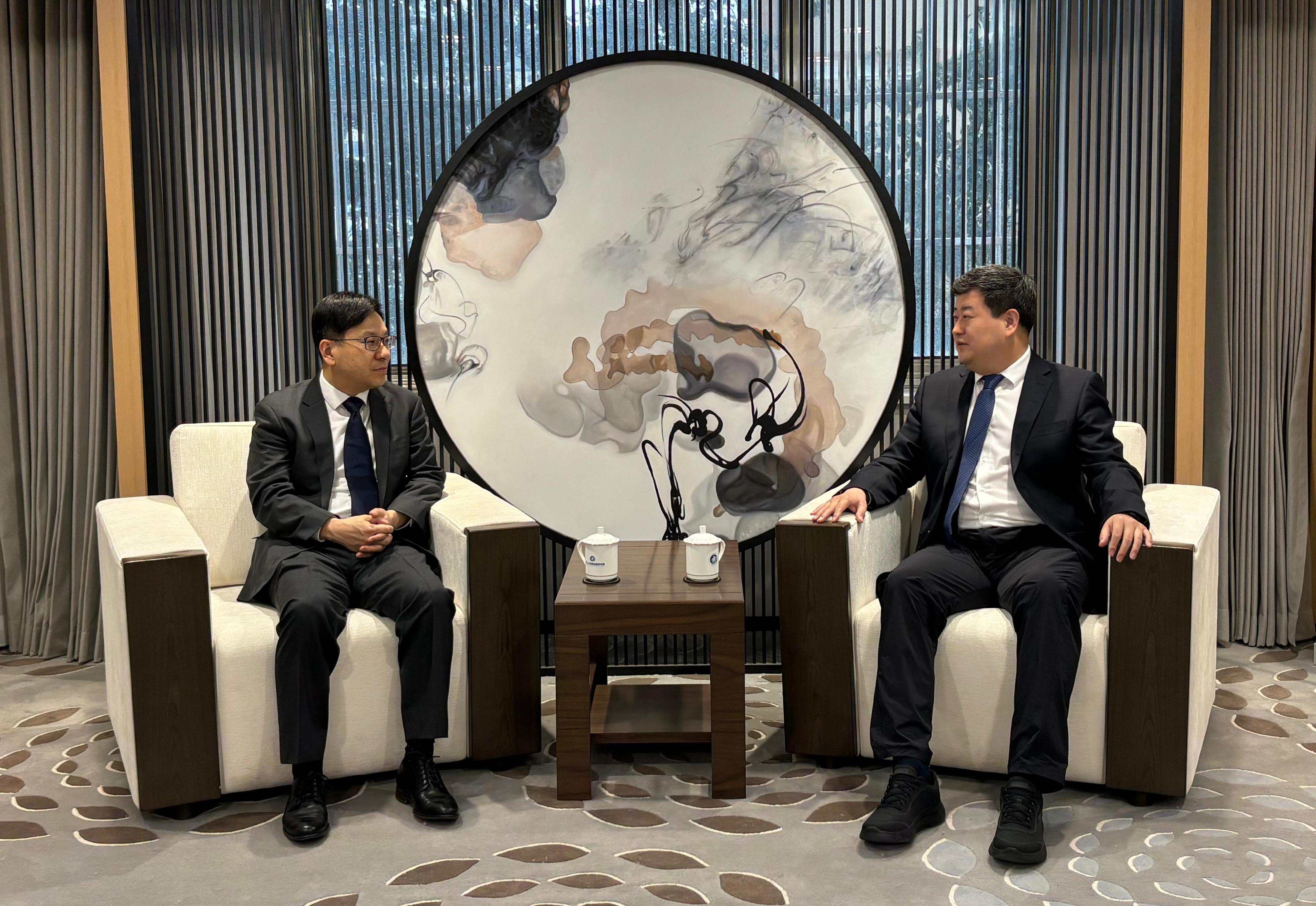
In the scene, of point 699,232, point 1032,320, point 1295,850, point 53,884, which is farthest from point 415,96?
point 1295,850

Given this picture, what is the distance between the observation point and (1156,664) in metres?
2.35

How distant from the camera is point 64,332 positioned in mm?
A: 3371

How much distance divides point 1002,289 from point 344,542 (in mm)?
1710

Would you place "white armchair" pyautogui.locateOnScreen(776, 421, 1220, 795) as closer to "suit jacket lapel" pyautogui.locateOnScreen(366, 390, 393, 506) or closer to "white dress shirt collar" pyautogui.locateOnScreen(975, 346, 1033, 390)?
"white dress shirt collar" pyautogui.locateOnScreen(975, 346, 1033, 390)

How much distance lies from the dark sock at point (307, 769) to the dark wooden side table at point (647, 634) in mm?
528

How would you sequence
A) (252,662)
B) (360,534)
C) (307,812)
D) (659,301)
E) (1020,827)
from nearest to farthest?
(1020,827) < (307,812) < (252,662) < (360,534) < (659,301)

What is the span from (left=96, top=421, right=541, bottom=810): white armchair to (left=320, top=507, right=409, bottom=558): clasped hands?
15 cm

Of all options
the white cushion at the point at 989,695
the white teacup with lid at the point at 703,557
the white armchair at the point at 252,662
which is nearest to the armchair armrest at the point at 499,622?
the white armchair at the point at 252,662

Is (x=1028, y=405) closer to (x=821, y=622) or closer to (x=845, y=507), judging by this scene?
(x=845, y=507)

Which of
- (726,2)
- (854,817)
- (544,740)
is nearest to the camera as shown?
(854,817)

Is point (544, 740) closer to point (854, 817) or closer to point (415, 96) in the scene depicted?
point (854, 817)

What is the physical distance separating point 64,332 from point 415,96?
1.30 meters

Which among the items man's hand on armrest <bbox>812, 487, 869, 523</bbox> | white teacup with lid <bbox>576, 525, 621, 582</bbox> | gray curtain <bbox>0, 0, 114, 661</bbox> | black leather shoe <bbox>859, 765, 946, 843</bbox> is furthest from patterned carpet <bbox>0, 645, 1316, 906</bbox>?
gray curtain <bbox>0, 0, 114, 661</bbox>

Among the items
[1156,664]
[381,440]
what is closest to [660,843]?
[1156,664]
